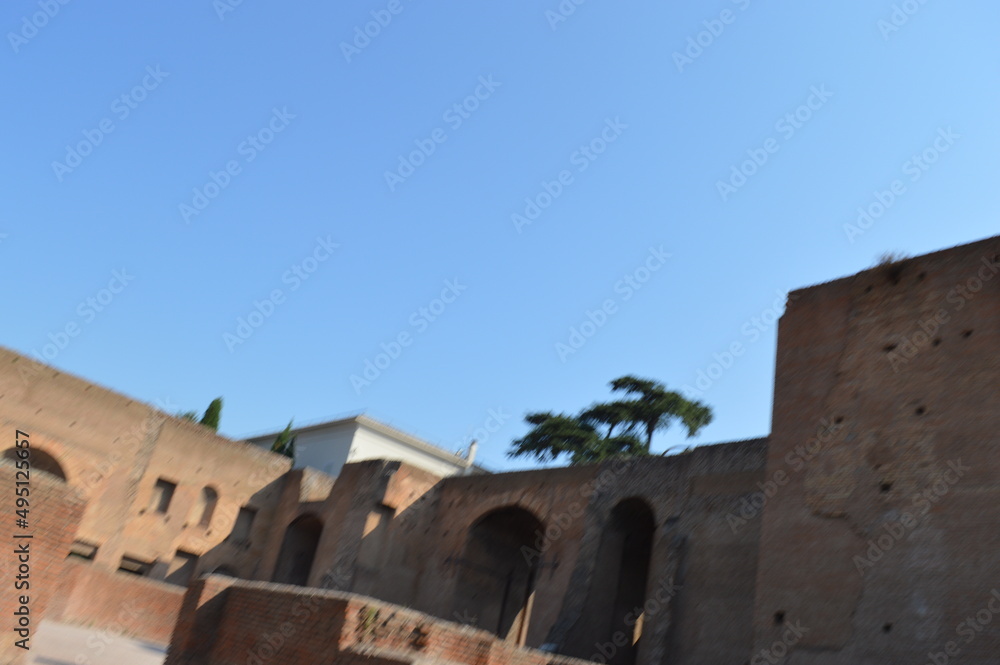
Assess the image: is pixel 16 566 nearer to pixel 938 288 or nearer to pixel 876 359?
pixel 876 359

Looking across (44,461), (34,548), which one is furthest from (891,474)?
(44,461)

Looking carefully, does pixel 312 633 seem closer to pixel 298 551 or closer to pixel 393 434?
pixel 298 551

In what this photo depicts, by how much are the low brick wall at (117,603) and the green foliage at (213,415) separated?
18.5m

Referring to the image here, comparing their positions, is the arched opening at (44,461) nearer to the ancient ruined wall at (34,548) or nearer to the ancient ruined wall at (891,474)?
the ancient ruined wall at (34,548)

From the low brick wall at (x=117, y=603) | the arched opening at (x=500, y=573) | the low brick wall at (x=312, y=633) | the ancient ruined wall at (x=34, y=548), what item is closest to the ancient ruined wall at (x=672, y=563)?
the arched opening at (x=500, y=573)

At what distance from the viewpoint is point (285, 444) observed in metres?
38.1

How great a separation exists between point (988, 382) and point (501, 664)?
6.35 m

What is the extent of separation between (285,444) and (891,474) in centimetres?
3226

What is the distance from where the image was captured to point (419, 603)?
19562 millimetres

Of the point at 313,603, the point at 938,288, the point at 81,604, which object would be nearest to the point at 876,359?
the point at 938,288

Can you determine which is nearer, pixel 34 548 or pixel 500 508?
pixel 34 548

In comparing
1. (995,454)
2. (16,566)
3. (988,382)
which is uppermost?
(988,382)

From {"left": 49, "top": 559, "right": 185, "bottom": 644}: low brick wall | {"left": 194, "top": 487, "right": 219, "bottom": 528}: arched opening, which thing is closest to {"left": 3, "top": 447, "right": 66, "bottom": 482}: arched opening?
{"left": 49, "top": 559, "right": 185, "bottom": 644}: low brick wall

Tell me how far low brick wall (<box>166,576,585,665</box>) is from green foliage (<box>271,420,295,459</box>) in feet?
→ 97.7
